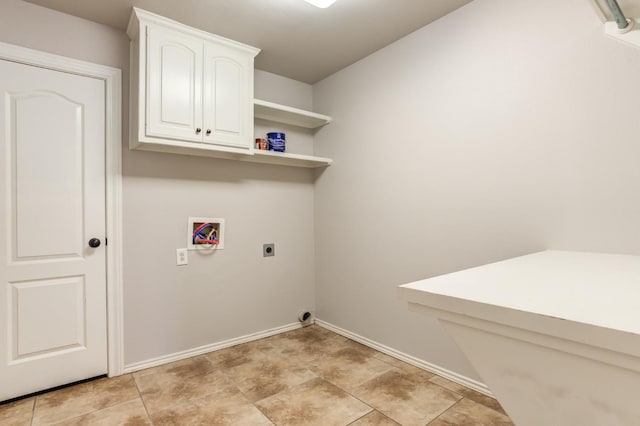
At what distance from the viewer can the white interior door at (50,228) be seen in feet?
6.26

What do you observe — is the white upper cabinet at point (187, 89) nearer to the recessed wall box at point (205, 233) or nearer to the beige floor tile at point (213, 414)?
the recessed wall box at point (205, 233)

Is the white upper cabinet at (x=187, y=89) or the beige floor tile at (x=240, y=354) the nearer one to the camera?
the white upper cabinet at (x=187, y=89)

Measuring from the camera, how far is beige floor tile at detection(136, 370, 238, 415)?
1.88 meters

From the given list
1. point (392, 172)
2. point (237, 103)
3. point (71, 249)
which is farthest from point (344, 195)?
point (71, 249)

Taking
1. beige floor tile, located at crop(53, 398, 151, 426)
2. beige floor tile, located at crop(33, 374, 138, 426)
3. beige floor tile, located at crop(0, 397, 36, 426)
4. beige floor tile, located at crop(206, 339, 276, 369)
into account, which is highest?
beige floor tile, located at crop(53, 398, 151, 426)

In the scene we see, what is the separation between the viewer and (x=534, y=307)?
667 mm

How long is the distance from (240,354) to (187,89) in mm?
1946

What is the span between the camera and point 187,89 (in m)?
2.18

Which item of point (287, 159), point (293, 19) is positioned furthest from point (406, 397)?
point (293, 19)

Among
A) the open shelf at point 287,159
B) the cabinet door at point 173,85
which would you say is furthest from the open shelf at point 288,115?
the cabinet door at point 173,85

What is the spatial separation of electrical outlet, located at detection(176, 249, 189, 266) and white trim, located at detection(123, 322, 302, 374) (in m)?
0.66

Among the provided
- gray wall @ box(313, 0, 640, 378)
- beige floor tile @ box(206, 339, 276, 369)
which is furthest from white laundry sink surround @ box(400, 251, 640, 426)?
beige floor tile @ box(206, 339, 276, 369)

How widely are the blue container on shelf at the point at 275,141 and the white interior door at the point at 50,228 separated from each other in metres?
1.18

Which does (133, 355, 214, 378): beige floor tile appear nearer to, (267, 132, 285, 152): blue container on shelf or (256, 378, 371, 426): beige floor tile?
(256, 378, 371, 426): beige floor tile
